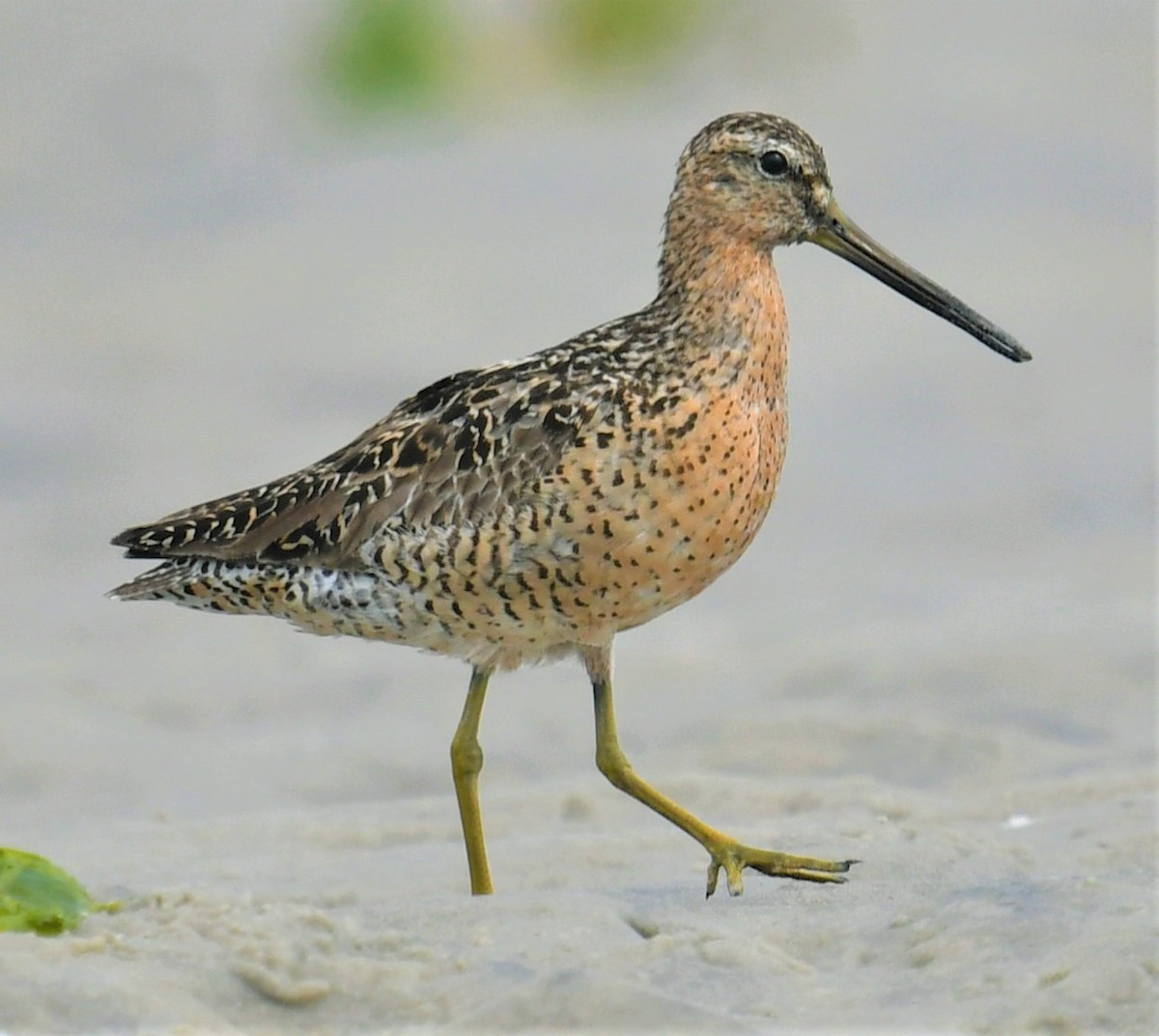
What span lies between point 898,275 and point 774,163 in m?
0.41

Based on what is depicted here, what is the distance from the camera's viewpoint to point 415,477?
533cm

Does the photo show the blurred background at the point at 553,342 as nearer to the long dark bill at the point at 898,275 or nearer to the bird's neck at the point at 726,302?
the long dark bill at the point at 898,275

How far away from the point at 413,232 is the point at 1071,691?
4.55m

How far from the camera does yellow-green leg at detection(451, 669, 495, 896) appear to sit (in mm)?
5445

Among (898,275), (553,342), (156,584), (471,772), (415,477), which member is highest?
(553,342)

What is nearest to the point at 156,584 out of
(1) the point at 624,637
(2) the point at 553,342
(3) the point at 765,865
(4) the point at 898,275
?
(3) the point at 765,865

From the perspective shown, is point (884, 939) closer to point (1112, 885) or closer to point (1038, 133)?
point (1112, 885)

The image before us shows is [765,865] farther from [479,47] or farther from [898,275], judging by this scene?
[479,47]

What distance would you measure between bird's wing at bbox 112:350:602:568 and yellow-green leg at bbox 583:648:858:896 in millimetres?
504

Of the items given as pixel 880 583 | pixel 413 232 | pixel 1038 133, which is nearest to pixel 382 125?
pixel 413 232

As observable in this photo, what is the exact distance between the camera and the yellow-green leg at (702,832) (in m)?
5.02

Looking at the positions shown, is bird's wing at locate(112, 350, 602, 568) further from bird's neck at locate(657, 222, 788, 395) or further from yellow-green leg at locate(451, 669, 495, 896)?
yellow-green leg at locate(451, 669, 495, 896)

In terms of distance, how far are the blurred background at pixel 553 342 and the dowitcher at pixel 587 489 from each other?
119cm

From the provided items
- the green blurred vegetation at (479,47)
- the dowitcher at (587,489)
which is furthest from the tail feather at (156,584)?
the green blurred vegetation at (479,47)
